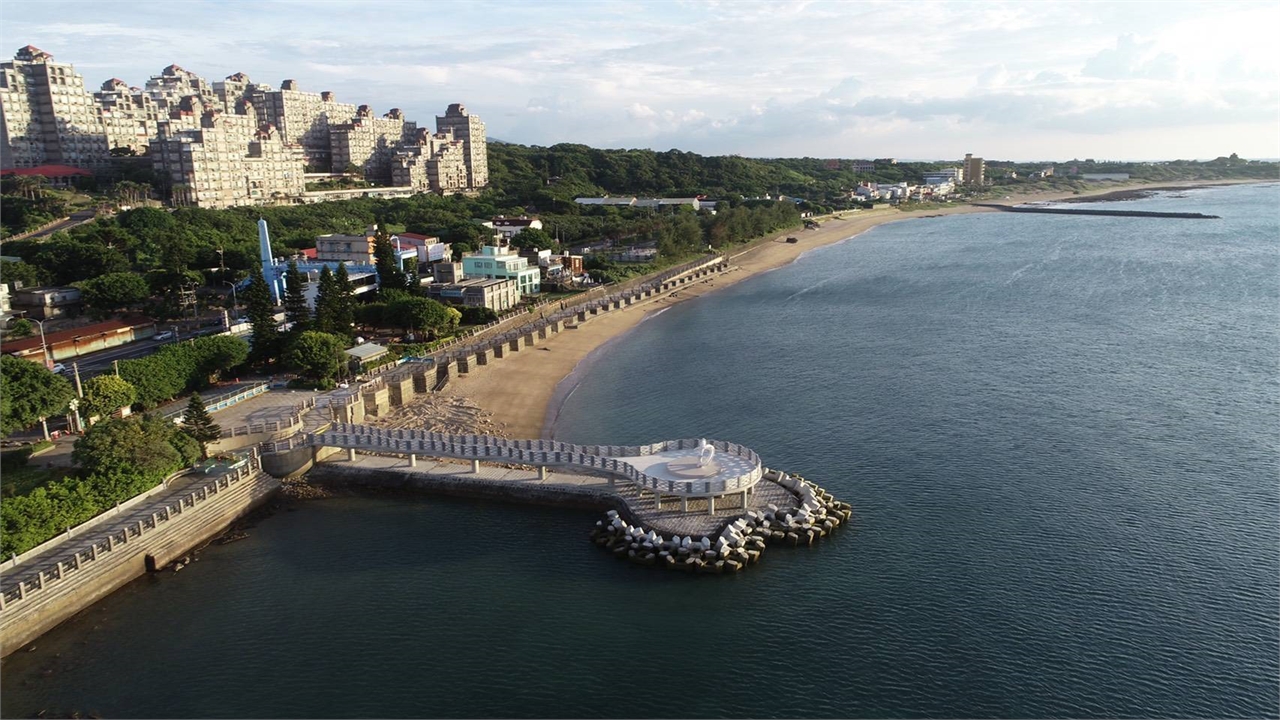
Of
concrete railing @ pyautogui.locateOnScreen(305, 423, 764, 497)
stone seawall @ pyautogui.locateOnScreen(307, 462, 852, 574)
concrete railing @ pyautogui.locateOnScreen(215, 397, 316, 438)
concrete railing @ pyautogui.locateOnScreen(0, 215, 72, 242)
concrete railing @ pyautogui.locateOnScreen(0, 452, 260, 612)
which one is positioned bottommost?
stone seawall @ pyautogui.locateOnScreen(307, 462, 852, 574)

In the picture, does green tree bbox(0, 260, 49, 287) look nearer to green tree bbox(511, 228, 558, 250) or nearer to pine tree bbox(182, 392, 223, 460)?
pine tree bbox(182, 392, 223, 460)

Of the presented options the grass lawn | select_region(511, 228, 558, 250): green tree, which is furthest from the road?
the grass lawn

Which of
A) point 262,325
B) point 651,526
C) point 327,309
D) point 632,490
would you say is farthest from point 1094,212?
point 651,526

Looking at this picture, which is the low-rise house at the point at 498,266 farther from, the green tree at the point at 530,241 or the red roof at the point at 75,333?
the red roof at the point at 75,333

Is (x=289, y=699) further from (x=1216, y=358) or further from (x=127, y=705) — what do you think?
(x=1216, y=358)

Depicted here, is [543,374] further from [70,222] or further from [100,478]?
[70,222]
